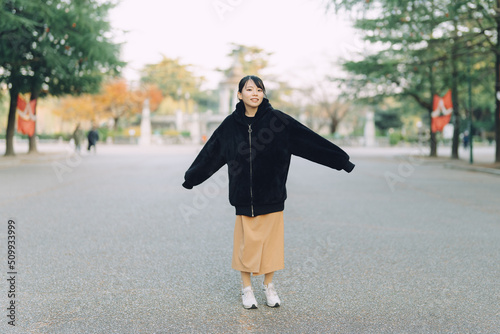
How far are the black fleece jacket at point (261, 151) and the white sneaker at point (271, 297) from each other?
0.60m

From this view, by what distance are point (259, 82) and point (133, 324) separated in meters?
1.86

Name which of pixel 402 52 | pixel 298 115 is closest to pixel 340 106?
pixel 298 115

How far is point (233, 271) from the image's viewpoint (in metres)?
5.02

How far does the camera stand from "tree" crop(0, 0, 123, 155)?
1786cm

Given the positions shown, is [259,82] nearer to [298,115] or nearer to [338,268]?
[338,268]

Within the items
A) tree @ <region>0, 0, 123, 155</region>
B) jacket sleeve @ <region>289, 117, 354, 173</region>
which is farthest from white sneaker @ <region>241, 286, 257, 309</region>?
tree @ <region>0, 0, 123, 155</region>

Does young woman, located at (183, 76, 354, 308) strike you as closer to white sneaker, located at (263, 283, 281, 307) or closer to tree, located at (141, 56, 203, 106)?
white sneaker, located at (263, 283, 281, 307)

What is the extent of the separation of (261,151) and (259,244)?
0.67 meters

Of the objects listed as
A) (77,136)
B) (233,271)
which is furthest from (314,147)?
(77,136)

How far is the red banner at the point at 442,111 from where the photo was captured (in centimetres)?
2356

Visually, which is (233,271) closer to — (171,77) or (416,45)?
(416,45)

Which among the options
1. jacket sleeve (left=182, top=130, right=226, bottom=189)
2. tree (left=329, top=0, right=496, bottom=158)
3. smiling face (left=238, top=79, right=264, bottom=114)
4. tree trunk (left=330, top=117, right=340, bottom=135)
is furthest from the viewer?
tree trunk (left=330, top=117, right=340, bottom=135)

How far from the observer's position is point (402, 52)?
25.3m

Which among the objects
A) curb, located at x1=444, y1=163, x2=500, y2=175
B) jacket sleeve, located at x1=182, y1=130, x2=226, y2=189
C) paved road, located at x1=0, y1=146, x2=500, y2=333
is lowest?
paved road, located at x1=0, y1=146, x2=500, y2=333
